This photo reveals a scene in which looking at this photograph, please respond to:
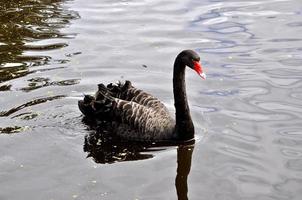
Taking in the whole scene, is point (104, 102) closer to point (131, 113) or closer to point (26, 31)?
point (131, 113)

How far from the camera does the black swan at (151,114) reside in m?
7.18

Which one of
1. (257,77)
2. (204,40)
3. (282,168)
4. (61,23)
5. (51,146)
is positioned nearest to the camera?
(282,168)

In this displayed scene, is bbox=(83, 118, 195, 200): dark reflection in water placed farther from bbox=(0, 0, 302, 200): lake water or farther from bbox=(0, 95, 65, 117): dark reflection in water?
bbox=(0, 95, 65, 117): dark reflection in water

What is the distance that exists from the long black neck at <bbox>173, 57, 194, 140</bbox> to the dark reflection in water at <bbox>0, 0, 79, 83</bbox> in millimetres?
2647

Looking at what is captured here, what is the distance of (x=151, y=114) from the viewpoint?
287 inches

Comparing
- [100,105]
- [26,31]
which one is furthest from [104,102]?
[26,31]

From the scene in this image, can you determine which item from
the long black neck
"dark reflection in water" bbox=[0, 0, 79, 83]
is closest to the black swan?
the long black neck

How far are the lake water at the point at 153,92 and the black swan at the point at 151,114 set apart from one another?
0.58 ft

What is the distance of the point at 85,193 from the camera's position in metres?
6.15

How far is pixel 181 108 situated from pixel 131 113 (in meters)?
0.59

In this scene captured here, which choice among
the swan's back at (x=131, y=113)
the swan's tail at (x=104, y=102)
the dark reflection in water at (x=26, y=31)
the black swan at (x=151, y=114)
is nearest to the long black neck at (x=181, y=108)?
the black swan at (x=151, y=114)

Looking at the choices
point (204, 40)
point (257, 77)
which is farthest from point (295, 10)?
point (257, 77)

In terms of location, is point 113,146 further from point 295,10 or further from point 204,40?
point 295,10

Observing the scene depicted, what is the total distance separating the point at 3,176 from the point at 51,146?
30.9 inches
